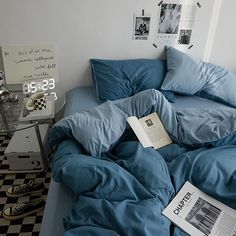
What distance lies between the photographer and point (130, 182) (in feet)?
2.96

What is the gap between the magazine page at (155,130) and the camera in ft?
3.88

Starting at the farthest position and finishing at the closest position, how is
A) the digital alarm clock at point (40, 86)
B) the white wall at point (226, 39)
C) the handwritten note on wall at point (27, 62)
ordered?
the white wall at point (226, 39) → the handwritten note on wall at point (27, 62) → the digital alarm clock at point (40, 86)

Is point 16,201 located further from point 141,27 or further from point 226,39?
point 226,39

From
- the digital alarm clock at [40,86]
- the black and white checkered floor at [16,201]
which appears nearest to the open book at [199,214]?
the black and white checkered floor at [16,201]

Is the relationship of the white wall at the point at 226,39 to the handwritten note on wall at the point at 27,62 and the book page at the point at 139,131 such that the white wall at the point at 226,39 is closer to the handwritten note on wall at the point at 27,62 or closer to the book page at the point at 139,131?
the book page at the point at 139,131

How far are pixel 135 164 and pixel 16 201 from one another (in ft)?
2.80

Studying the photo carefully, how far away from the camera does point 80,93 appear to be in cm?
175

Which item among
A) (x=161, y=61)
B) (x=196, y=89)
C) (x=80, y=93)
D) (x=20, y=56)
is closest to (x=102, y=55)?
(x=80, y=93)

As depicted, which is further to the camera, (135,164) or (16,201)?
(16,201)

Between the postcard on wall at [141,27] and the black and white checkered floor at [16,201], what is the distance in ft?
3.61

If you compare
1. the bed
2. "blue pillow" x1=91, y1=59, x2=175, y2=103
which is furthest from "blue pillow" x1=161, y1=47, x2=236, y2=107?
the bed

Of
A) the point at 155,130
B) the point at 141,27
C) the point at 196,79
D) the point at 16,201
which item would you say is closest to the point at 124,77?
the point at 141,27

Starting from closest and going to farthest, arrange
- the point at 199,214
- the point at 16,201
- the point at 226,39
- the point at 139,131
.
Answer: the point at 199,214 → the point at 139,131 → the point at 16,201 → the point at 226,39

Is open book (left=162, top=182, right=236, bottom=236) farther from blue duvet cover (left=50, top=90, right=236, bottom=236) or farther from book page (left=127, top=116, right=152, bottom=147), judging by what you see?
book page (left=127, top=116, right=152, bottom=147)
